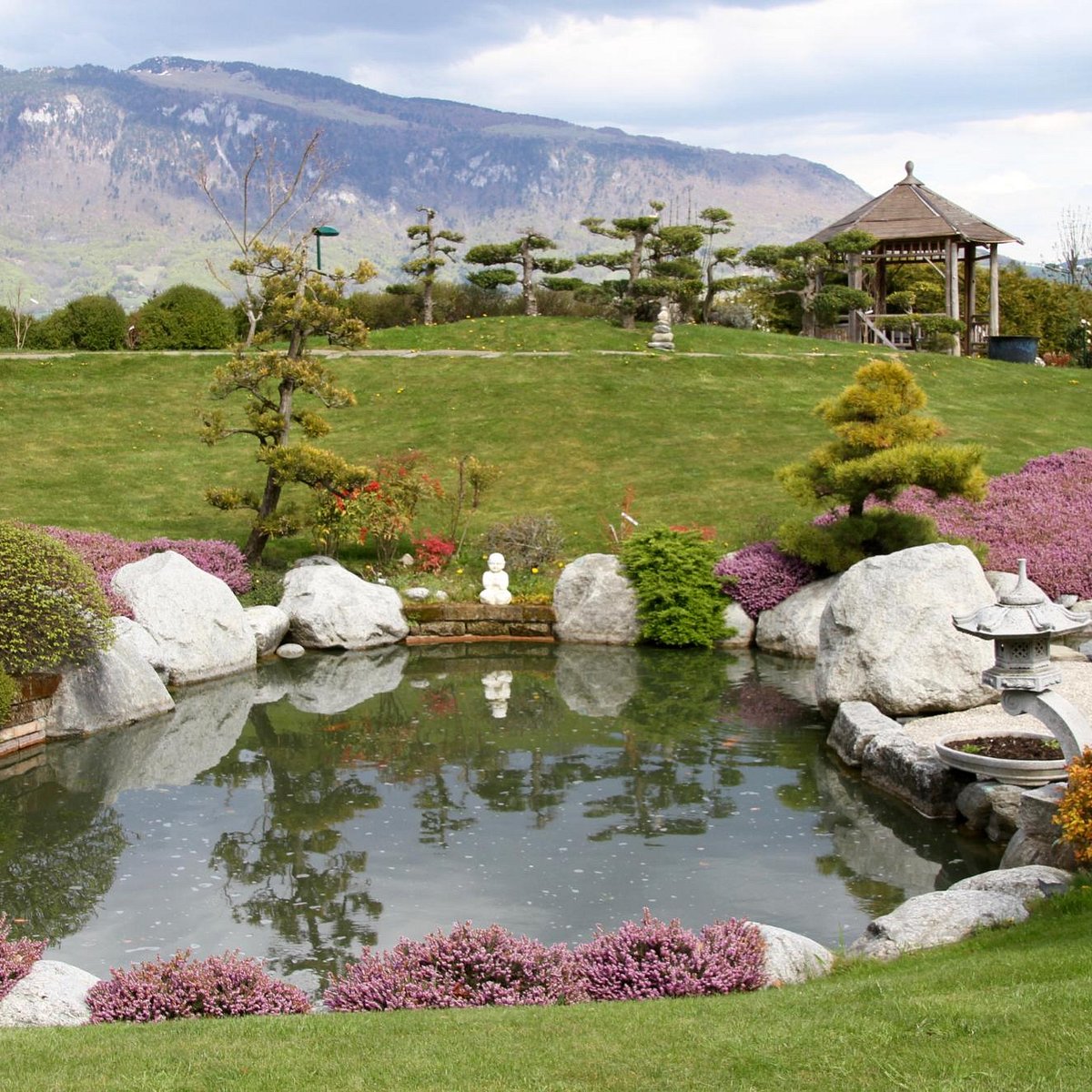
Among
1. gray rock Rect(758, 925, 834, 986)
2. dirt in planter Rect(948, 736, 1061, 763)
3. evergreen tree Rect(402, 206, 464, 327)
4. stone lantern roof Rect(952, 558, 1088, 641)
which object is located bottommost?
gray rock Rect(758, 925, 834, 986)

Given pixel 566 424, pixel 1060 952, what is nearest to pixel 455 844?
pixel 1060 952

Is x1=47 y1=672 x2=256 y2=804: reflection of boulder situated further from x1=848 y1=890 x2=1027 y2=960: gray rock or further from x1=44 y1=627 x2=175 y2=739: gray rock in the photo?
x1=848 y1=890 x2=1027 y2=960: gray rock

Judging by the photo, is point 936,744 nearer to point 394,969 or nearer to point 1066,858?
point 1066,858

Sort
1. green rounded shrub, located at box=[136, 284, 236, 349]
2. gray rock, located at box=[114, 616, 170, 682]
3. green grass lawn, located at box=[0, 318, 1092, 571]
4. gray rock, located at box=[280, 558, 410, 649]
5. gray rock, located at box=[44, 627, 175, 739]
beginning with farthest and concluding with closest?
1. green rounded shrub, located at box=[136, 284, 236, 349]
2. green grass lawn, located at box=[0, 318, 1092, 571]
3. gray rock, located at box=[280, 558, 410, 649]
4. gray rock, located at box=[114, 616, 170, 682]
5. gray rock, located at box=[44, 627, 175, 739]

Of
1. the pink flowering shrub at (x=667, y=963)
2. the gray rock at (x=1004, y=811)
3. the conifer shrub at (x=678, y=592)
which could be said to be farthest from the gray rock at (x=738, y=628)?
the pink flowering shrub at (x=667, y=963)

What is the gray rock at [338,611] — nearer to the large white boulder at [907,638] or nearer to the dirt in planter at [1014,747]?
the large white boulder at [907,638]

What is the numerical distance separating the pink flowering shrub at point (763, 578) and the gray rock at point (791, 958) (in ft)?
36.6

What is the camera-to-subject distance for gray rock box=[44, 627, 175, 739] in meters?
14.2

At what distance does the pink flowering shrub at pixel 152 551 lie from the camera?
58.3ft

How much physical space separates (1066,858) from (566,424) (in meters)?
19.9

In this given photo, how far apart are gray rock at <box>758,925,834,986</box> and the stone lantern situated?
268 centimetres

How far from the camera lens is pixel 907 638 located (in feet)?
45.0

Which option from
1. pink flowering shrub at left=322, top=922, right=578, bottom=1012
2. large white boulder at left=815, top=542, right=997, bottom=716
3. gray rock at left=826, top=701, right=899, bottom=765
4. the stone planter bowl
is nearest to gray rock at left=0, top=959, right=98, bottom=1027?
pink flowering shrub at left=322, top=922, right=578, bottom=1012

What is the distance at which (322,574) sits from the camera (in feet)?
62.8
